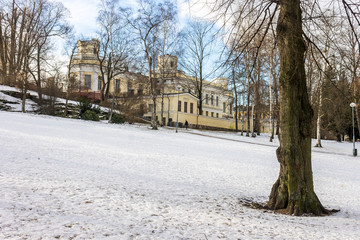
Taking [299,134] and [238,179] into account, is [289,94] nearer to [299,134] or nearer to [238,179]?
[299,134]

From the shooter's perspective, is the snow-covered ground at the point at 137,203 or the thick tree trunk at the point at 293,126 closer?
the snow-covered ground at the point at 137,203

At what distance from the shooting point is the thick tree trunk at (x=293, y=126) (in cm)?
542

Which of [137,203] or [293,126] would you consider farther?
[293,126]

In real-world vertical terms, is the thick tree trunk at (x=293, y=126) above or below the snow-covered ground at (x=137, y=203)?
above

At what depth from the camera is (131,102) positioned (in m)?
35.3

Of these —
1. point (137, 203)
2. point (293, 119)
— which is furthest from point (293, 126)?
point (137, 203)

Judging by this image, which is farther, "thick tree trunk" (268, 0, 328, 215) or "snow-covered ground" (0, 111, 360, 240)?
"thick tree trunk" (268, 0, 328, 215)

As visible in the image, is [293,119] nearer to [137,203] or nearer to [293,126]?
[293,126]

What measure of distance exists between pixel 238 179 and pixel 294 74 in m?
4.29

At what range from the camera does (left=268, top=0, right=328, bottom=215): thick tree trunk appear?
542 centimetres

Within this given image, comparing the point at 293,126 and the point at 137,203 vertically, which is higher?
the point at 293,126

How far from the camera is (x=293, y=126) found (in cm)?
546

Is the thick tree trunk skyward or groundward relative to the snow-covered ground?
skyward

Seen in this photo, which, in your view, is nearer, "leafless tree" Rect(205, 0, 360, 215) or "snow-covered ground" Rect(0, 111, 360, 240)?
"snow-covered ground" Rect(0, 111, 360, 240)
